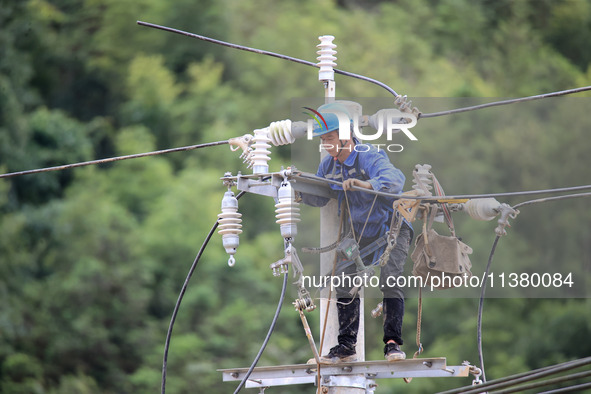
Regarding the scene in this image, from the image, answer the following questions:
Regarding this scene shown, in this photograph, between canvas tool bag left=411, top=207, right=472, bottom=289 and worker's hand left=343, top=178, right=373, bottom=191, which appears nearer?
worker's hand left=343, top=178, right=373, bottom=191

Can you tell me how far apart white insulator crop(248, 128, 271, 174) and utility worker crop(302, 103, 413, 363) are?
510 millimetres

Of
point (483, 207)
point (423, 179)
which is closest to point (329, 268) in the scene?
point (423, 179)

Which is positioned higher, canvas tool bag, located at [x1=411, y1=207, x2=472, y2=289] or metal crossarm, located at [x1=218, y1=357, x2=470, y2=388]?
canvas tool bag, located at [x1=411, y1=207, x2=472, y2=289]

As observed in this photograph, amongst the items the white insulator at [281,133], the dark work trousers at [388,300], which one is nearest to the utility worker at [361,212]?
the dark work trousers at [388,300]

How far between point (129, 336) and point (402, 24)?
2502 cm

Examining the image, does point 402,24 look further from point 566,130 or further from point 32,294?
point 32,294

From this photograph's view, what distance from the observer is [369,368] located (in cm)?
927

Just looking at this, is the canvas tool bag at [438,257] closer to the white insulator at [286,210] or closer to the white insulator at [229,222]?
the white insulator at [286,210]

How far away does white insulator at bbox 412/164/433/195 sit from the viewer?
9.68 m

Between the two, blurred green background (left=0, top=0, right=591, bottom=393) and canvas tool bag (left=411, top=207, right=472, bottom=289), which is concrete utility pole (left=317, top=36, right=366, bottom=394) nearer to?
canvas tool bag (left=411, top=207, right=472, bottom=289)

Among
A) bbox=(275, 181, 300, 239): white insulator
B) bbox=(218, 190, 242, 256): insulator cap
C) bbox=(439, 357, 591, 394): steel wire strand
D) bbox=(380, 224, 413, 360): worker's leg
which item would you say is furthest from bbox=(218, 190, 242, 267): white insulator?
bbox=(439, 357, 591, 394): steel wire strand

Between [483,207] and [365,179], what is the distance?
3.24 feet

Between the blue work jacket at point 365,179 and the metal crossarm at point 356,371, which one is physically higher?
the blue work jacket at point 365,179

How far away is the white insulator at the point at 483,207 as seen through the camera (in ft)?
31.4
